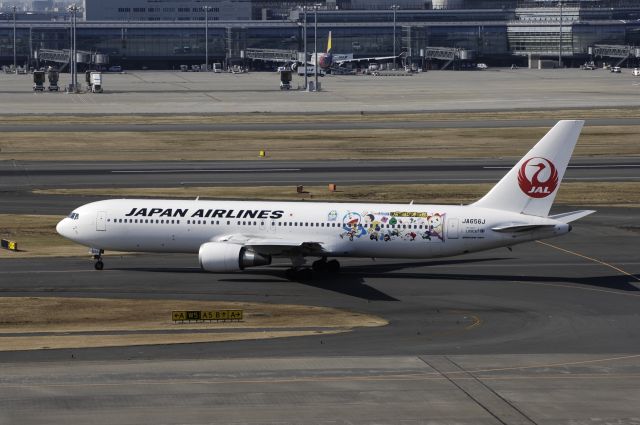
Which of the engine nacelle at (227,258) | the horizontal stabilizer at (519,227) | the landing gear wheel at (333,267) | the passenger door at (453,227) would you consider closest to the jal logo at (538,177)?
the horizontal stabilizer at (519,227)

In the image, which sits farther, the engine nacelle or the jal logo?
the jal logo

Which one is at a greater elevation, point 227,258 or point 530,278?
point 227,258

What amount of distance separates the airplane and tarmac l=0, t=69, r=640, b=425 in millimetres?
1714

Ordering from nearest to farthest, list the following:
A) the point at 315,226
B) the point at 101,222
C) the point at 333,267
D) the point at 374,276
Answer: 1. the point at 315,226
2. the point at 374,276
3. the point at 333,267
4. the point at 101,222

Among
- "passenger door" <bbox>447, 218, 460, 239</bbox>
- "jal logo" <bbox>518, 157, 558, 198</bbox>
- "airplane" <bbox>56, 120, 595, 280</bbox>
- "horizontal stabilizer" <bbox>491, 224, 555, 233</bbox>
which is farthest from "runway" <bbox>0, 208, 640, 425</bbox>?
"jal logo" <bbox>518, 157, 558, 198</bbox>

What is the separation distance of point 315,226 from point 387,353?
17176 mm

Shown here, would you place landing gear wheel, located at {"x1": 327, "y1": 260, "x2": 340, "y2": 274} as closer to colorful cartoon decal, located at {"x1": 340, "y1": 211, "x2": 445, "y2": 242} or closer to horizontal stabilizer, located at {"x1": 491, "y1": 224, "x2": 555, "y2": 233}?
colorful cartoon decal, located at {"x1": 340, "y1": 211, "x2": 445, "y2": 242}

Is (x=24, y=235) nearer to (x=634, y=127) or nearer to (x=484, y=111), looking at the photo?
(x=634, y=127)

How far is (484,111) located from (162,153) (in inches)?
2636

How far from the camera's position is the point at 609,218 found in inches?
3393

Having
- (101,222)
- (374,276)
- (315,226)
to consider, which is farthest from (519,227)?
(101,222)

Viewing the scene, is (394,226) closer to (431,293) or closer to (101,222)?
(431,293)

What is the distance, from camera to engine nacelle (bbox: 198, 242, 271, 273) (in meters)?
62.0

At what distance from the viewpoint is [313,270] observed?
66000 millimetres
